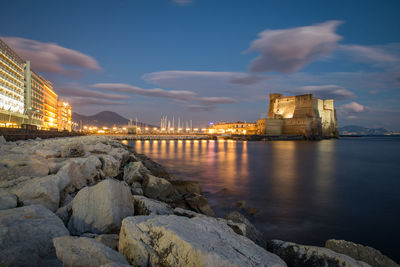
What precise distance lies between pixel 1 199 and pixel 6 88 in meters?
58.7

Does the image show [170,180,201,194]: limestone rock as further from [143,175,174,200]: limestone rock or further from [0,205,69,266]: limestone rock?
[0,205,69,266]: limestone rock

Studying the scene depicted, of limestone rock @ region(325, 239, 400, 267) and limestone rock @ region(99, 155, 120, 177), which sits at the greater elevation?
limestone rock @ region(99, 155, 120, 177)

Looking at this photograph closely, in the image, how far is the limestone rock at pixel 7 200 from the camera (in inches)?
125

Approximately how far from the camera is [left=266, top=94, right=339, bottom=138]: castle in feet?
263

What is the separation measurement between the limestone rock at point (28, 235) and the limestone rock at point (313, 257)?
2.96m

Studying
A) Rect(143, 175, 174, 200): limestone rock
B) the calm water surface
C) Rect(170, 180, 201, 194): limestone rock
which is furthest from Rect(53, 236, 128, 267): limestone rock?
Rect(170, 180, 201, 194): limestone rock

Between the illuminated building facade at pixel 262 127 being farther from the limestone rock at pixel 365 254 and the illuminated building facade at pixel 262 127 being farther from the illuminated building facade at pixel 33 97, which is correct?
the limestone rock at pixel 365 254

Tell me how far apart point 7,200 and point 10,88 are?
60.9m

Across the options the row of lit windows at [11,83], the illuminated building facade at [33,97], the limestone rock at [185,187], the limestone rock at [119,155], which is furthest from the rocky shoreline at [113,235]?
the illuminated building facade at [33,97]

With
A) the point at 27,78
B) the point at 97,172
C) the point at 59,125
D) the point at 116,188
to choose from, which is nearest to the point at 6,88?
the point at 27,78

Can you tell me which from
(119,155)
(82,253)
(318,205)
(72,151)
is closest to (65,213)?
(82,253)

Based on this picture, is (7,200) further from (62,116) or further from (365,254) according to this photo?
(62,116)

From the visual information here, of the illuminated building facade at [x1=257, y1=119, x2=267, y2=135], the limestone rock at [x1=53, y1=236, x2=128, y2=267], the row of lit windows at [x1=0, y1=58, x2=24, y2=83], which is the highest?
the row of lit windows at [x1=0, y1=58, x2=24, y2=83]

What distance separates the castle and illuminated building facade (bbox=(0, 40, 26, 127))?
7269cm
